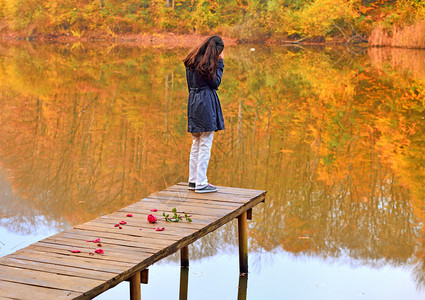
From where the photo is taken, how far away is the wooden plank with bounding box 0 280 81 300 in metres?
3.35

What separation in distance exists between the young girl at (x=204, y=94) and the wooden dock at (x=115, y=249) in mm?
364

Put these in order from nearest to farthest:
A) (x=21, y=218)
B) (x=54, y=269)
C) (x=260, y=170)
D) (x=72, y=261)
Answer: (x=54, y=269) < (x=72, y=261) < (x=21, y=218) < (x=260, y=170)

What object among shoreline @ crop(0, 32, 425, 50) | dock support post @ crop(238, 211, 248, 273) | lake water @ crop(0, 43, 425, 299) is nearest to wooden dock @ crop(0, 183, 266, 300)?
dock support post @ crop(238, 211, 248, 273)

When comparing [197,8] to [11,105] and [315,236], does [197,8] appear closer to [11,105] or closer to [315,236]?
[11,105]

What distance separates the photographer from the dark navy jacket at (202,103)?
5.65 m

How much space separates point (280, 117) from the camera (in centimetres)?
1328

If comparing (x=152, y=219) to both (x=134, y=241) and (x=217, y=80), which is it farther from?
(x=217, y=80)

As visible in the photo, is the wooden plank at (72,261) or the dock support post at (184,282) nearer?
the wooden plank at (72,261)

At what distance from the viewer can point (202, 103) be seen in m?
5.64

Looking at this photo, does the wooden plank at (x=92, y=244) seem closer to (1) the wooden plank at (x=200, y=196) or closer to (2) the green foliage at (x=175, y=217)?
(2) the green foliage at (x=175, y=217)

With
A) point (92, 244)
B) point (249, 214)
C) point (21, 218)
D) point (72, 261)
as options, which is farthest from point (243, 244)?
point (21, 218)

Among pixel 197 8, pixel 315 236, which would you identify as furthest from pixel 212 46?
pixel 197 8

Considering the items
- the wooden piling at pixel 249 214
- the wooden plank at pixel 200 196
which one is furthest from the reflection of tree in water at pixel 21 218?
the wooden piling at pixel 249 214

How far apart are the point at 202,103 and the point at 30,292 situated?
2.67m
